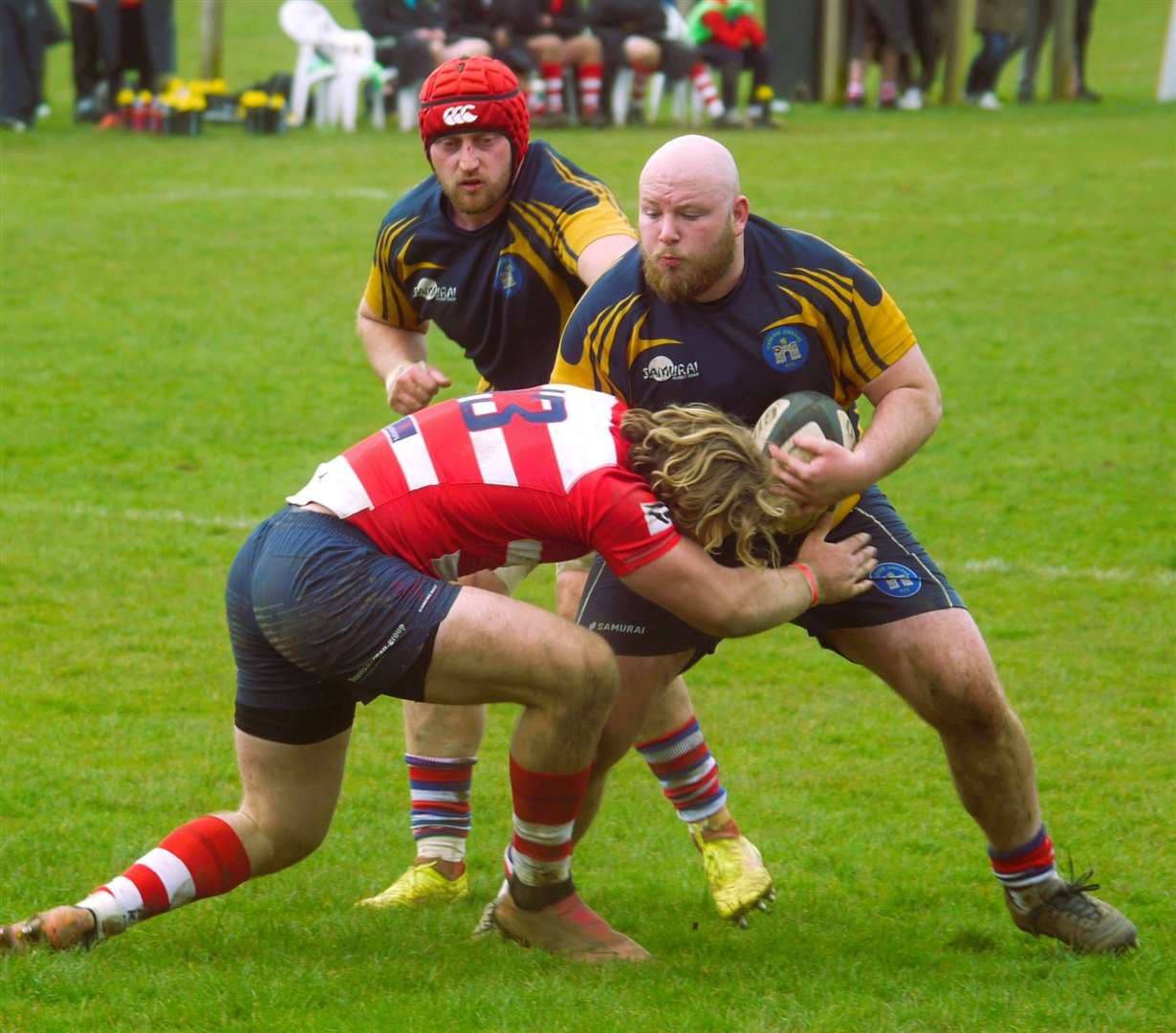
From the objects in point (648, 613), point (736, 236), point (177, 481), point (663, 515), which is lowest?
point (177, 481)

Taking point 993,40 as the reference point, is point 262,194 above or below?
below

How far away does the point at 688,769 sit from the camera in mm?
5812

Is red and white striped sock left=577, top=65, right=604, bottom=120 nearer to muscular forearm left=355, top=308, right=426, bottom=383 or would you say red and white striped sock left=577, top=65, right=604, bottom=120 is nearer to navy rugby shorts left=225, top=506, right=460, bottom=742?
muscular forearm left=355, top=308, right=426, bottom=383

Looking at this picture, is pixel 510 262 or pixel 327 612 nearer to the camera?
pixel 327 612

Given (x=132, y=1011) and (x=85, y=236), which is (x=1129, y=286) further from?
(x=132, y=1011)

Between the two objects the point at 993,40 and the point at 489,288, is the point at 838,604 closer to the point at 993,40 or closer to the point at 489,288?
the point at 489,288

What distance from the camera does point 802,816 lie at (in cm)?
629

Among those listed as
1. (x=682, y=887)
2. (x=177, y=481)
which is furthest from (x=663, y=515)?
(x=177, y=481)

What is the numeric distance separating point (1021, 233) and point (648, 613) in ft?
41.4

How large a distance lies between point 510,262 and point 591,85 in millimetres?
17311

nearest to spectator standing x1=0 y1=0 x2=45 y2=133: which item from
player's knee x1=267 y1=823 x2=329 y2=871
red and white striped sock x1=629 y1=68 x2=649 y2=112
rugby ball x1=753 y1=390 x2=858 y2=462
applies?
red and white striped sock x1=629 y1=68 x2=649 y2=112

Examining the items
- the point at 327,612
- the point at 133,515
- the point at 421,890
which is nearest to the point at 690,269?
the point at 327,612

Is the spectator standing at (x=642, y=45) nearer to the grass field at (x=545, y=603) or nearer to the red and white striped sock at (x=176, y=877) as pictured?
the grass field at (x=545, y=603)

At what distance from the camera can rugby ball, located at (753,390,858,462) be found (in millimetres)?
4793
